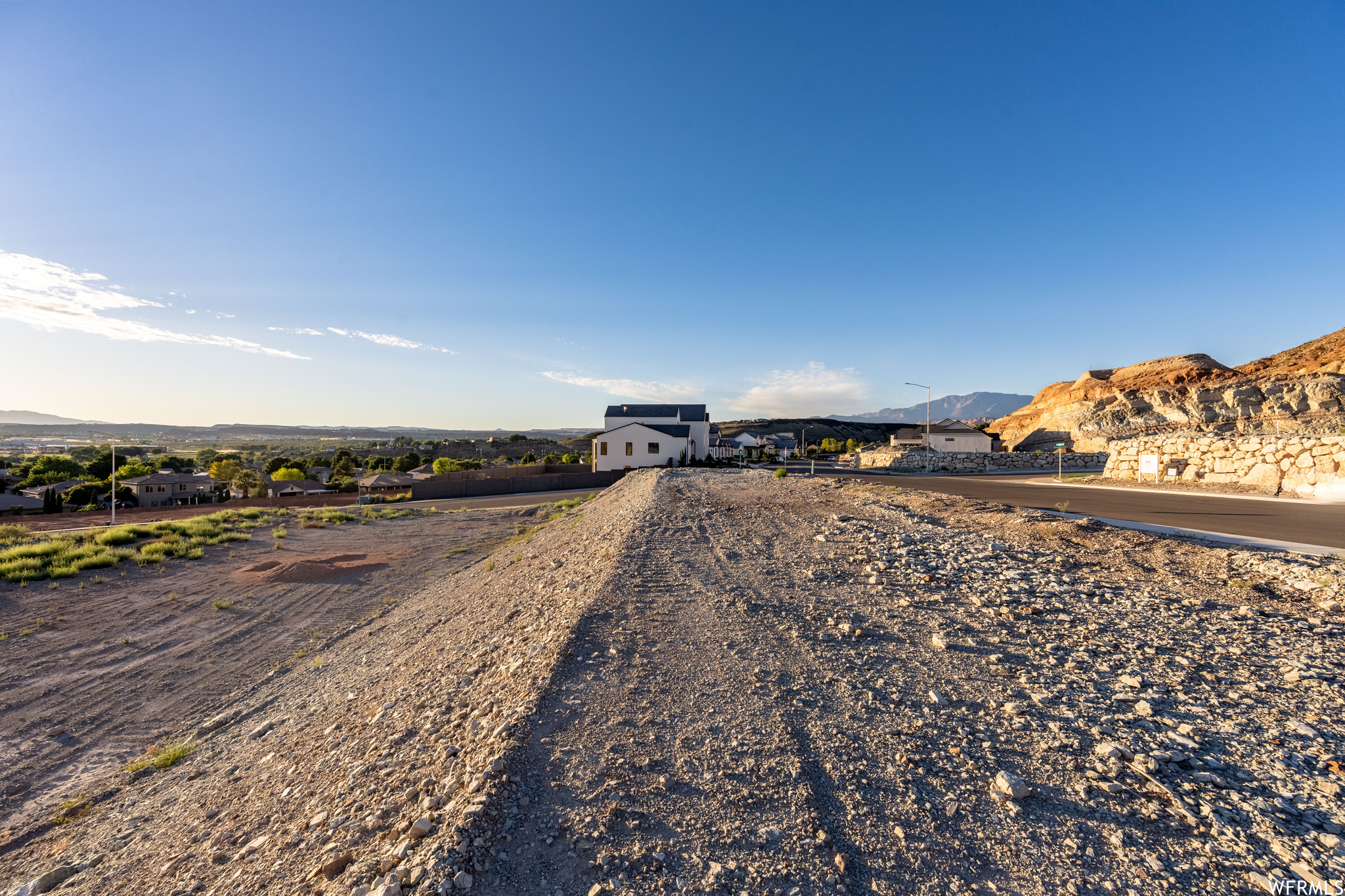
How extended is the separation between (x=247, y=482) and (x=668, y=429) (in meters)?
48.2

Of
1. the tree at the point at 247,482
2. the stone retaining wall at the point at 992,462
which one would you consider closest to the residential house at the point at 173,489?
the tree at the point at 247,482

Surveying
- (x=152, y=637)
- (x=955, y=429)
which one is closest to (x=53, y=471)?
(x=152, y=637)

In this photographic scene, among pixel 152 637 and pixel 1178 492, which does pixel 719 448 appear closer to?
pixel 1178 492

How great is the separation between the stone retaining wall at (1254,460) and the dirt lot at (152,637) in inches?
1094

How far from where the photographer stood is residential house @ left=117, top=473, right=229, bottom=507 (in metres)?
53.1

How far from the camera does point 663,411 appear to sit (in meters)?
60.3

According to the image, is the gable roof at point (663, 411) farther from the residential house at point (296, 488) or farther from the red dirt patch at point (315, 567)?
the red dirt patch at point (315, 567)

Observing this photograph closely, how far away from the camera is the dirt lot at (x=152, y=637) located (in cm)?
769

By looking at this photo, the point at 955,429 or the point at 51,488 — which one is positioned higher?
the point at 955,429

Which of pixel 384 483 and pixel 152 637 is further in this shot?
pixel 384 483

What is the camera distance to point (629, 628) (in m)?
6.37

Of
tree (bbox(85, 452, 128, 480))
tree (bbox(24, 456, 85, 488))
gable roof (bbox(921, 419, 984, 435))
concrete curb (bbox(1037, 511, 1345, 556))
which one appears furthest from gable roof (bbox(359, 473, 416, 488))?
gable roof (bbox(921, 419, 984, 435))

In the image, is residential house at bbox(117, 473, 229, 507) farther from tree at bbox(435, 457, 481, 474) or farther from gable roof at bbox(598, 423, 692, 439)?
gable roof at bbox(598, 423, 692, 439)

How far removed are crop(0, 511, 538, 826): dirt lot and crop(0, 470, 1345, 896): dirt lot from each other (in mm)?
942
